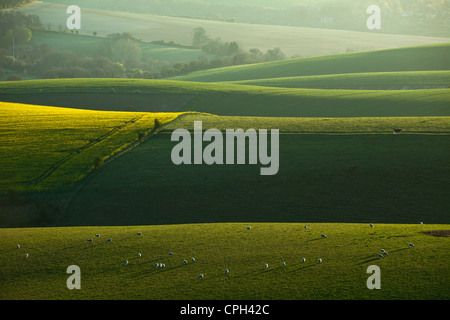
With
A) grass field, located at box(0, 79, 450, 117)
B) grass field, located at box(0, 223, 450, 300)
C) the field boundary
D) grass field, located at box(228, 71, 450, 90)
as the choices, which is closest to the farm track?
the field boundary

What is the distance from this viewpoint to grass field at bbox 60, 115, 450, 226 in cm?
2953

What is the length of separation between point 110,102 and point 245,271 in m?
53.3

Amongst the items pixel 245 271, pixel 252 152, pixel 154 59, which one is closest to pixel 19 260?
pixel 245 271

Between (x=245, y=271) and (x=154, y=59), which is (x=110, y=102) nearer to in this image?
(x=245, y=271)

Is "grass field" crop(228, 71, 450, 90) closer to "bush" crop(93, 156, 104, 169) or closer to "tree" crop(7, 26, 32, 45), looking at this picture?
"bush" crop(93, 156, 104, 169)

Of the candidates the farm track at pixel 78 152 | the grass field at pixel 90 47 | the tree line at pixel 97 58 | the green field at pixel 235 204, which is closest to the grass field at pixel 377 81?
the green field at pixel 235 204

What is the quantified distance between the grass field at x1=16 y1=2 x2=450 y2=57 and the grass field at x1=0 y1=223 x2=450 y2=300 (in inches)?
5494

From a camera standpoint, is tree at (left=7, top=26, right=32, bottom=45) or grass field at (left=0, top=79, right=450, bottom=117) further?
tree at (left=7, top=26, right=32, bottom=45)

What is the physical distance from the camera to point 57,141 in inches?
1650

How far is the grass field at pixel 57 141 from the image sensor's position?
34219 mm

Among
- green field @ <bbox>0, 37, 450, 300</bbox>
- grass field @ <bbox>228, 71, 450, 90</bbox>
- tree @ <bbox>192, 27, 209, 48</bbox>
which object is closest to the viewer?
green field @ <bbox>0, 37, 450, 300</bbox>

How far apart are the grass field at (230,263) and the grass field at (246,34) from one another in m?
140

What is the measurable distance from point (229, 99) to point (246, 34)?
121799 mm

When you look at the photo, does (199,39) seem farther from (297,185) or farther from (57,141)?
(297,185)
